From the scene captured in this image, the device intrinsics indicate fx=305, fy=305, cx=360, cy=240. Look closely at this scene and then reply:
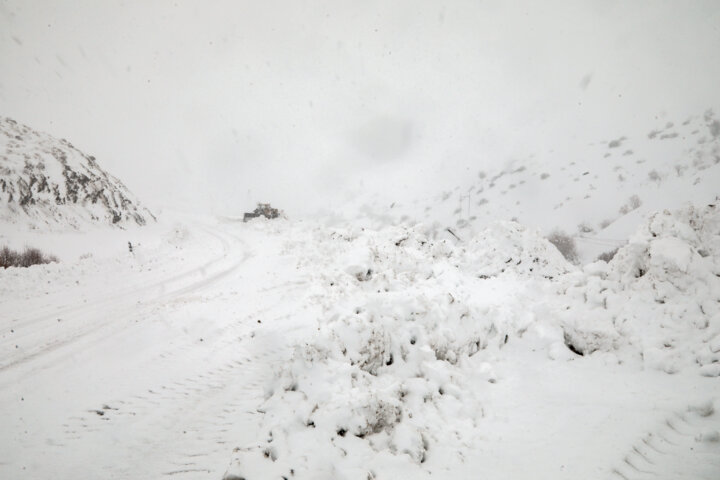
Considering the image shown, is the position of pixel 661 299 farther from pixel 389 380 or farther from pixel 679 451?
pixel 389 380

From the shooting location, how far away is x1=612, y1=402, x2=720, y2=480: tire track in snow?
279 centimetres

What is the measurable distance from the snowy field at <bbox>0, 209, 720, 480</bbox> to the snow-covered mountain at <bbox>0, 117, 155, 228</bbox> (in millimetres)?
19764

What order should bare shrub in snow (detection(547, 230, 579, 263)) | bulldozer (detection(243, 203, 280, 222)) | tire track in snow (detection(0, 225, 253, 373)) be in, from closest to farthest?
tire track in snow (detection(0, 225, 253, 373)) → bare shrub in snow (detection(547, 230, 579, 263)) → bulldozer (detection(243, 203, 280, 222))

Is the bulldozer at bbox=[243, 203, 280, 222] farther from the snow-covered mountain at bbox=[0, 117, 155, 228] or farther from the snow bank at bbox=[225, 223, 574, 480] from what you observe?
the snow bank at bbox=[225, 223, 574, 480]

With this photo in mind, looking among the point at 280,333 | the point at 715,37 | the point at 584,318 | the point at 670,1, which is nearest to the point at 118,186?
the point at 280,333

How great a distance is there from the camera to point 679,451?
3.06 m

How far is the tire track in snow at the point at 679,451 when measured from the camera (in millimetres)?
2793

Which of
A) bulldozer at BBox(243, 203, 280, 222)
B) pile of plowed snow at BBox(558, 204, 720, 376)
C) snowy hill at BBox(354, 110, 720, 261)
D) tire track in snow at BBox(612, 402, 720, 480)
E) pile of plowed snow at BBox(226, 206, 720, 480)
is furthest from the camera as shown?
bulldozer at BBox(243, 203, 280, 222)

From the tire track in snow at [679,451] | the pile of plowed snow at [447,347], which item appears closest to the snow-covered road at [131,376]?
the pile of plowed snow at [447,347]

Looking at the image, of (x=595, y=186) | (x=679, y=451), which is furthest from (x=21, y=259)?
(x=595, y=186)

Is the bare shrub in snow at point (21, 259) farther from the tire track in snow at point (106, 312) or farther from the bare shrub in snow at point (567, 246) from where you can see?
the bare shrub in snow at point (567, 246)

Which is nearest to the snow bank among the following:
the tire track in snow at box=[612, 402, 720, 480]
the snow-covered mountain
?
the tire track in snow at box=[612, 402, 720, 480]

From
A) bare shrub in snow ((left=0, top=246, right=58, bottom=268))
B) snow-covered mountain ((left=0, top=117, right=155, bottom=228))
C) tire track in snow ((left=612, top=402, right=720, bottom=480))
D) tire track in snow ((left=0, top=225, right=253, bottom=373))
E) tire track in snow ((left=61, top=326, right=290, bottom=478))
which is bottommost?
tire track in snow ((left=61, top=326, right=290, bottom=478))

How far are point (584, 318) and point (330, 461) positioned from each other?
18.4ft
